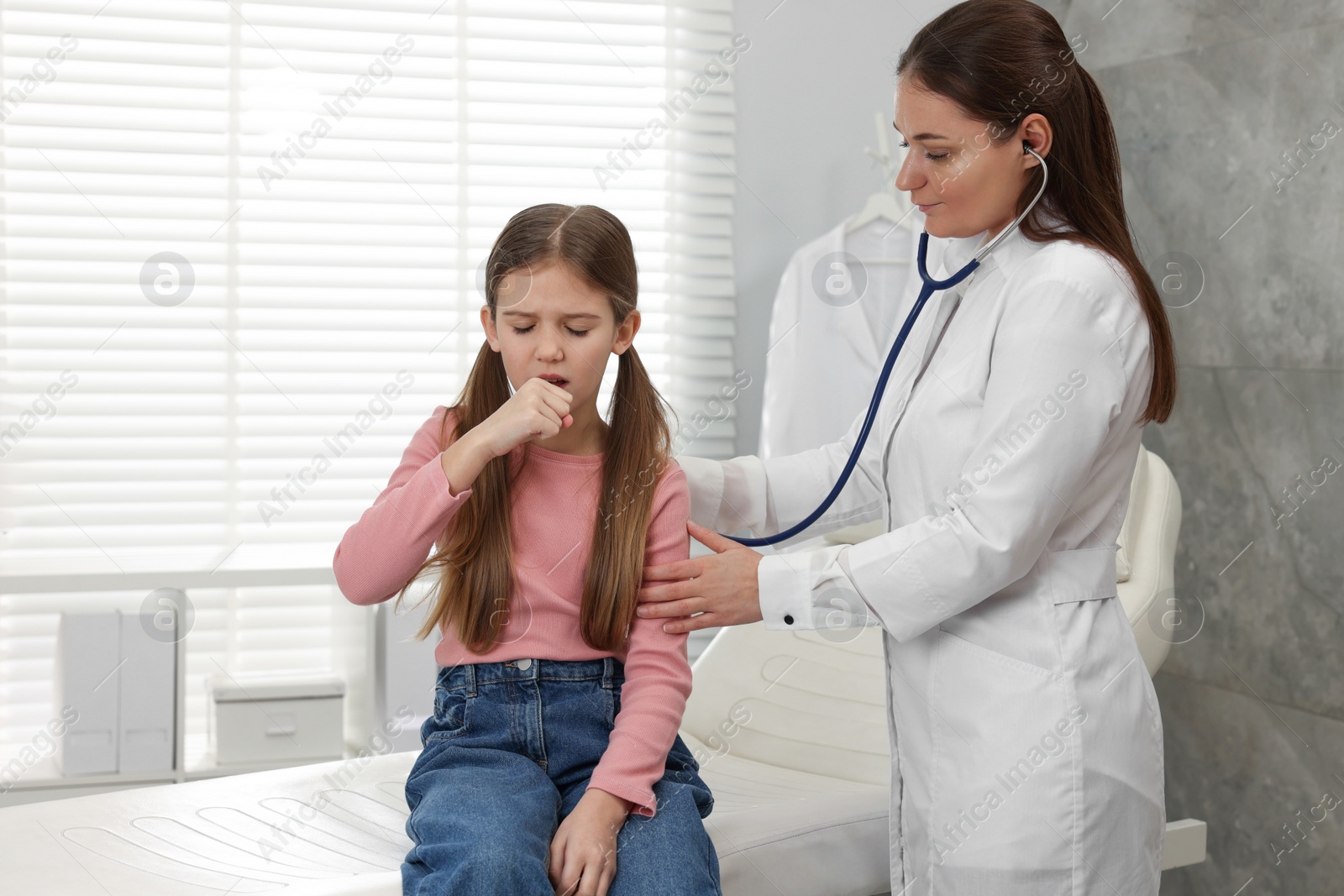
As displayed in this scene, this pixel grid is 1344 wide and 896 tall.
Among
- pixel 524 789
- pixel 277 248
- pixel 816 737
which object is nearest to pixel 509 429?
pixel 524 789

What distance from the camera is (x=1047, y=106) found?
1.19m

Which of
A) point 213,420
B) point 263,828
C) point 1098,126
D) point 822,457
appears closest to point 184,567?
point 213,420

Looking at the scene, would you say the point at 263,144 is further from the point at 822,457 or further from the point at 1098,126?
the point at 1098,126

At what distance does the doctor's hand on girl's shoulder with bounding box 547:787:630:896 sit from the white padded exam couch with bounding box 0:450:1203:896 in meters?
0.20

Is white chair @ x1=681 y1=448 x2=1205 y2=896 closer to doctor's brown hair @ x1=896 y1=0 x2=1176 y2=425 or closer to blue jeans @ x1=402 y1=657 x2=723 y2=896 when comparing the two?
blue jeans @ x1=402 y1=657 x2=723 y2=896

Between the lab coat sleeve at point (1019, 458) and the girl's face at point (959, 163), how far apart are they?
0.11 meters

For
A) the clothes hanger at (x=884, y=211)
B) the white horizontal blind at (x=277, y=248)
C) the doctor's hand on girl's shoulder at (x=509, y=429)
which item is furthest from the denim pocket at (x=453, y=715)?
the clothes hanger at (x=884, y=211)

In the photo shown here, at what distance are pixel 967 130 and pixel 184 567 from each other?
6.59 feet

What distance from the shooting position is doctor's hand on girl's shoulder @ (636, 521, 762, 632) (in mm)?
1273

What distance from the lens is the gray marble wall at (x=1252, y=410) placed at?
7.03 feet

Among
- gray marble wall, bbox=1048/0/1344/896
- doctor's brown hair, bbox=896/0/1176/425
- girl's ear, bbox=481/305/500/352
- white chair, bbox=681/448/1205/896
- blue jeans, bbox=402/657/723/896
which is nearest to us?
blue jeans, bbox=402/657/723/896

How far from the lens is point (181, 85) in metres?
2.55

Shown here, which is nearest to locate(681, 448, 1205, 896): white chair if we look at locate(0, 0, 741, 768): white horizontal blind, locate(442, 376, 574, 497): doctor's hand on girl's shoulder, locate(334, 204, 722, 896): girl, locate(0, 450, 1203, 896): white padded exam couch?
locate(0, 450, 1203, 896): white padded exam couch

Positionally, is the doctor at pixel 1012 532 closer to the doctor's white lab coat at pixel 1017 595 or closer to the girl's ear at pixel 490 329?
the doctor's white lab coat at pixel 1017 595
